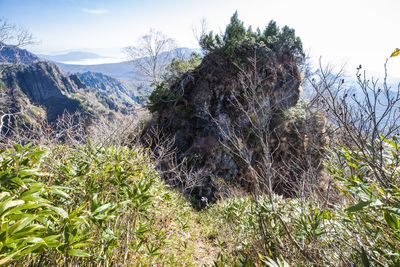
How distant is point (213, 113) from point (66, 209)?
9.64 meters

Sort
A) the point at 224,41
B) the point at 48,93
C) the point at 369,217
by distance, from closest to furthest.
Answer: the point at 369,217, the point at 224,41, the point at 48,93

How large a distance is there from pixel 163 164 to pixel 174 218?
5.57 metres

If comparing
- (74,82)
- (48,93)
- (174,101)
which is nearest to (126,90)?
(74,82)

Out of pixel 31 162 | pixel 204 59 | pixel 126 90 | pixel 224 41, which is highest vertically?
pixel 224 41

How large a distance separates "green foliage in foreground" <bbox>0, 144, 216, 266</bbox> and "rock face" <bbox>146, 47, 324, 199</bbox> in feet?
24.7

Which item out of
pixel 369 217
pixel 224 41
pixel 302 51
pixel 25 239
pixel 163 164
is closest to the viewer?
pixel 25 239

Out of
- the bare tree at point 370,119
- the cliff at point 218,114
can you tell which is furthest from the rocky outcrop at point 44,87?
the bare tree at point 370,119

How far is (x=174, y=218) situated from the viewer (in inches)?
195

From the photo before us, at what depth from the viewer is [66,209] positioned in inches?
65.9

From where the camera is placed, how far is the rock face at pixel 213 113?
1020 centimetres

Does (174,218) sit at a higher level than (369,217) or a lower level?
lower

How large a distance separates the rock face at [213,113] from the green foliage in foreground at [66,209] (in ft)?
24.7

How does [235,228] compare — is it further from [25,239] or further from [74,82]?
[74,82]

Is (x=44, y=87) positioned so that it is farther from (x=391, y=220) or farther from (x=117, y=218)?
(x=391, y=220)
